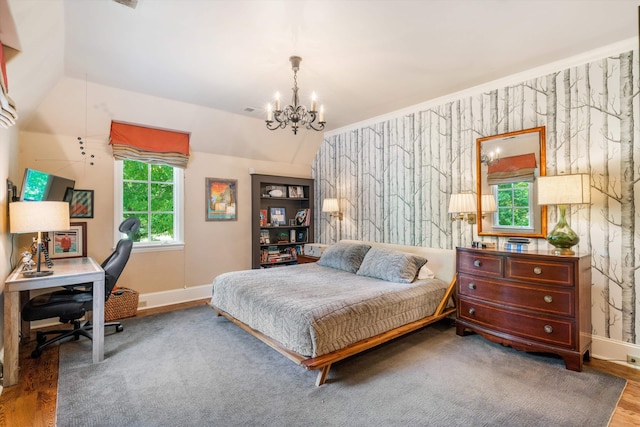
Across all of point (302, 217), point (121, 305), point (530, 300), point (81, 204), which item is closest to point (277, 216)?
point (302, 217)

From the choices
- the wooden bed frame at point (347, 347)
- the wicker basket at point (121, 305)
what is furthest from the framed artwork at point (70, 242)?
the wooden bed frame at point (347, 347)

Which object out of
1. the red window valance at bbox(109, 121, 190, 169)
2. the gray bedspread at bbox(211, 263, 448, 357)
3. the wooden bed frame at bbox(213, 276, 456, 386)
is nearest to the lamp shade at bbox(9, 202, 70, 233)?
the red window valance at bbox(109, 121, 190, 169)

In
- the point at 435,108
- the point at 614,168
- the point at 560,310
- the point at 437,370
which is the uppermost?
the point at 435,108

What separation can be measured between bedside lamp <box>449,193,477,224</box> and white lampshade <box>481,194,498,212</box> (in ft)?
0.34

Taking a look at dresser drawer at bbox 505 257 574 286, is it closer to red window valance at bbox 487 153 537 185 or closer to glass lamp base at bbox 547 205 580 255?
glass lamp base at bbox 547 205 580 255

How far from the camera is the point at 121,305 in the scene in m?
3.71

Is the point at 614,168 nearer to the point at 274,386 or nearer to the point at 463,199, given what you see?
the point at 463,199

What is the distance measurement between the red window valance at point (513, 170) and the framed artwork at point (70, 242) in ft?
15.6

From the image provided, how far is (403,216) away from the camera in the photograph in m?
4.34

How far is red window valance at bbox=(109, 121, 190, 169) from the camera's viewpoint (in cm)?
390

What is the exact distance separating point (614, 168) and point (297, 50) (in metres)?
2.93

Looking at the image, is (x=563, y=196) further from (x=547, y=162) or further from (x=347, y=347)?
(x=347, y=347)

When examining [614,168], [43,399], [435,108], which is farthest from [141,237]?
[614,168]

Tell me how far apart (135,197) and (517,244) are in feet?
15.3
